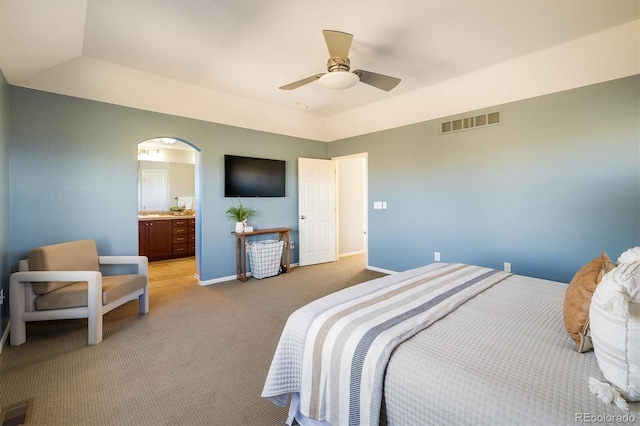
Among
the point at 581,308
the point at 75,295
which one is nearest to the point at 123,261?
the point at 75,295

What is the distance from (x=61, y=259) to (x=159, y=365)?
1574mm

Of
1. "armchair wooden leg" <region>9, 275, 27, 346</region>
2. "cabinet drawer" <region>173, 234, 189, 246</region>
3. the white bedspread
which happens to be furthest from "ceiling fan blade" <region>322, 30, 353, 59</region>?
"cabinet drawer" <region>173, 234, 189, 246</region>

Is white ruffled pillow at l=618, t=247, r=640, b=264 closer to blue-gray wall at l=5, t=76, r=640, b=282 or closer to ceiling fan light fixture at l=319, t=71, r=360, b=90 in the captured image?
blue-gray wall at l=5, t=76, r=640, b=282

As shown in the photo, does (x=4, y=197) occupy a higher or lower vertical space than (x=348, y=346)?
higher

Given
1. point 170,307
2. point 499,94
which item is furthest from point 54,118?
point 499,94

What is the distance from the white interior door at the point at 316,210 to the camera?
540cm

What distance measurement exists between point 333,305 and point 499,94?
356 cm

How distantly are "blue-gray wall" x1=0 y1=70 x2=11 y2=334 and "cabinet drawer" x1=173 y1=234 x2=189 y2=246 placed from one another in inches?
124

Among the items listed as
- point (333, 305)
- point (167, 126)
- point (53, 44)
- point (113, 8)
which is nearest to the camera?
point (333, 305)

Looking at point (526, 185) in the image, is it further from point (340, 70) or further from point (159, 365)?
point (159, 365)

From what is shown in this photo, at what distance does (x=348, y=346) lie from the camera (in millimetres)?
1268

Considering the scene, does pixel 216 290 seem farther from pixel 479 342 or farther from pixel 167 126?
pixel 479 342

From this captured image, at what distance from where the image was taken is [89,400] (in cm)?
177

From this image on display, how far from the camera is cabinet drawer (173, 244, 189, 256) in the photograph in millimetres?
6027
